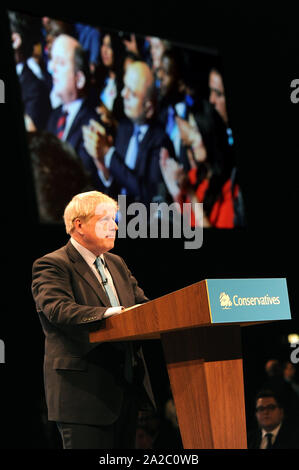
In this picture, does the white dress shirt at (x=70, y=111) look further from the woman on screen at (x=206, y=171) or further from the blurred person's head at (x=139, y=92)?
the woman on screen at (x=206, y=171)

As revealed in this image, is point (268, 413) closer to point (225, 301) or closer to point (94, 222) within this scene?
point (94, 222)

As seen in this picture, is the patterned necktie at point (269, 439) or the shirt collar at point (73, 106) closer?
the shirt collar at point (73, 106)

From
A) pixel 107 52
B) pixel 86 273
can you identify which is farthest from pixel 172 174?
pixel 86 273

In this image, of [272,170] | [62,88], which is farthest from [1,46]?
[272,170]

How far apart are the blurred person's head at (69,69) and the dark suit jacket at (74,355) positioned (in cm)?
195

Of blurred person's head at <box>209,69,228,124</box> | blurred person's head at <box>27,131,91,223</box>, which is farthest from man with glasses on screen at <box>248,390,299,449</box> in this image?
blurred person's head at <box>209,69,228,124</box>

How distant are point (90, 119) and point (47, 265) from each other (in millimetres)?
1966

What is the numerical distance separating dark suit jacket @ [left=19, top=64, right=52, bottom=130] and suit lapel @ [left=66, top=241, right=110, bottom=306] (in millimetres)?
1664

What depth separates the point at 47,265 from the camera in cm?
259

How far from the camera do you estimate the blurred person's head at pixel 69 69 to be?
4.24 meters

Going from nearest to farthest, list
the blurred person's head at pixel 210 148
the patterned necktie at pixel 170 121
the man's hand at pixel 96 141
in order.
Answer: the man's hand at pixel 96 141, the patterned necktie at pixel 170 121, the blurred person's head at pixel 210 148

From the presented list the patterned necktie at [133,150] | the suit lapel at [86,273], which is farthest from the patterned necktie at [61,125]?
the suit lapel at [86,273]

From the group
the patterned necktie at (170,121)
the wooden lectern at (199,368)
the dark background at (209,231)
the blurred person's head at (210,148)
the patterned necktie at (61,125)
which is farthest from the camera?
the blurred person's head at (210,148)
